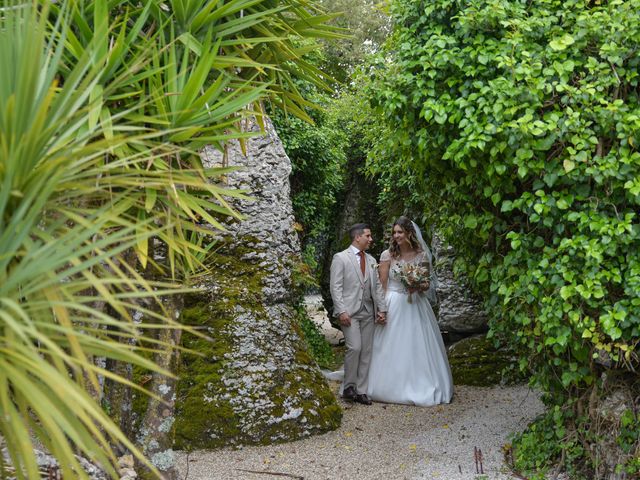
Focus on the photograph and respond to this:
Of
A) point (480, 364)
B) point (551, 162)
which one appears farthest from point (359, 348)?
point (551, 162)

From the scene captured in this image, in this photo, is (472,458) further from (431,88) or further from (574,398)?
(431,88)

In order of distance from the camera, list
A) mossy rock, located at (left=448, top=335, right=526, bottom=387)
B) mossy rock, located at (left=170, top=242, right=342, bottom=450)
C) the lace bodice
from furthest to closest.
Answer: mossy rock, located at (left=448, top=335, right=526, bottom=387)
the lace bodice
mossy rock, located at (left=170, top=242, right=342, bottom=450)

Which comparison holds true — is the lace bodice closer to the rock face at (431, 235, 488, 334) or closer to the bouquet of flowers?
the bouquet of flowers

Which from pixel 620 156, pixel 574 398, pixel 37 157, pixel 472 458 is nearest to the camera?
pixel 37 157

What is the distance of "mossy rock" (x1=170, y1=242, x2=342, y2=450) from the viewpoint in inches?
265

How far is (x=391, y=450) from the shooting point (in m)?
6.79

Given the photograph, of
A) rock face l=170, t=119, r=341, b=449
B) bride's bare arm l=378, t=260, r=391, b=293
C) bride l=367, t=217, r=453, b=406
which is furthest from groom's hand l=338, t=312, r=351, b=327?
rock face l=170, t=119, r=341, b=449

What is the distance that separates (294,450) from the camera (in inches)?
263

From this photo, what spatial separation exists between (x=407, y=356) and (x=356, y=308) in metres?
0.90

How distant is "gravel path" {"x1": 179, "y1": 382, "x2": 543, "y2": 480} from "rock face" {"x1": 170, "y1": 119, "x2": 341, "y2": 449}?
23 cm

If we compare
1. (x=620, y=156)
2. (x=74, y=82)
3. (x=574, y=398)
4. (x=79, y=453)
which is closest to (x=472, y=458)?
(x=574, y=398)

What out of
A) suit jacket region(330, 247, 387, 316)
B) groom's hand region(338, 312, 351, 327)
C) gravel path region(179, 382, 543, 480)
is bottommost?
gravel path region(179, 382, 543, 480)

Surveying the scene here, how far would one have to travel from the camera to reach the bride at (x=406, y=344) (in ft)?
29.5

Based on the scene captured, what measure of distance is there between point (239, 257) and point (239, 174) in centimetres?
88
